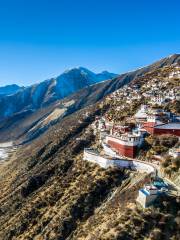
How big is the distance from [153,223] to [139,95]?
88.6 m

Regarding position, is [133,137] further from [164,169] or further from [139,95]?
[139,95]

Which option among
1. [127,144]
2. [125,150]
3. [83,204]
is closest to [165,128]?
[127,144]

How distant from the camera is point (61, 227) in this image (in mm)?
66625

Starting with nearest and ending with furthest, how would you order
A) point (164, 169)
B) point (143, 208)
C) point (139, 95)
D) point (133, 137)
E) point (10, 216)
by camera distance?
point (143, 208)
point (164, 169)
point (133, 137)
point (10, 216)
point (139, 95)

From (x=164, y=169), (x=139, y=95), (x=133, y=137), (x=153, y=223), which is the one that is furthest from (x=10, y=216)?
(x=139, y=95)

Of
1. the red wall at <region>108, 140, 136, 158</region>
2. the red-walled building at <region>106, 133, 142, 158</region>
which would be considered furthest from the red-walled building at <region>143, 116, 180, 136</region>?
the red wall at <region>108, 140, 136, 158</region>

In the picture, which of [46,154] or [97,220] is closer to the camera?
[97,220]

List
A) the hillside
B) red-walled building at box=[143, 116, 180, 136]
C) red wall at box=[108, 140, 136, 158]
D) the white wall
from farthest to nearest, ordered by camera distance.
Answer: red-walled building at box=[143, 116, 180, 136] < red wall at box=[108, 140, 136, 158] < the white wall < the hillside

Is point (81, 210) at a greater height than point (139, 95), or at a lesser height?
lesser

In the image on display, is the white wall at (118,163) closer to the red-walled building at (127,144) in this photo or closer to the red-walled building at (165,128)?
the red-walled building at (127,144)

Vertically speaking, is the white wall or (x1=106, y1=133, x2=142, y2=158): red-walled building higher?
(x1=106, y1=133, x2=142, y2=158): red-walled building

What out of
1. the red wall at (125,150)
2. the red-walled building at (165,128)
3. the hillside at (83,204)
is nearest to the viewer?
the hillside at (83,204)

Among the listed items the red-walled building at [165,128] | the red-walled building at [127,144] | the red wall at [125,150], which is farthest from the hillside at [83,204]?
the red-walled building at [165,128]

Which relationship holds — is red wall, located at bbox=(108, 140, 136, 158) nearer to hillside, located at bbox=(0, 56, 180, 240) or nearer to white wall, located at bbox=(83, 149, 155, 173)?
hillside, located at bbox=(0, 56, 180, 240)
